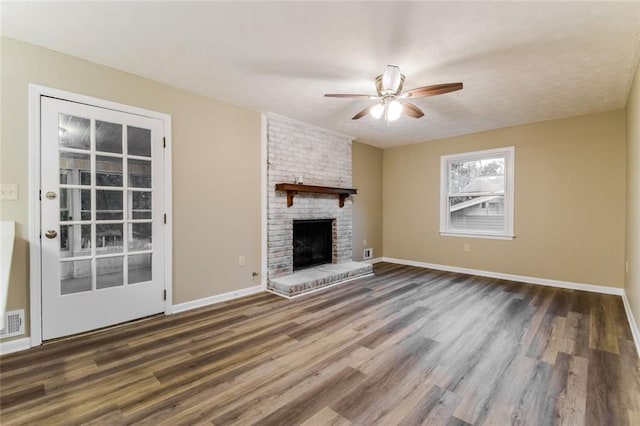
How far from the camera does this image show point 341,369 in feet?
6.83

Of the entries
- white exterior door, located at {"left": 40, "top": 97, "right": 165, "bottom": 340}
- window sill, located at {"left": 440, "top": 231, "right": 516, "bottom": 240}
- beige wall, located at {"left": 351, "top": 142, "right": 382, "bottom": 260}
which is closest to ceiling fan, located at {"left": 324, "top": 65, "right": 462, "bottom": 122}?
white exterior door, located at {"left": 40, "top": 97, "right": 165, "bottom": 340}

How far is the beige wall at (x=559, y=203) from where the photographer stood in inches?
151

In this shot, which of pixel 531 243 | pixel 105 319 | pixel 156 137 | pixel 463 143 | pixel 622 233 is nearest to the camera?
pixel 105 319

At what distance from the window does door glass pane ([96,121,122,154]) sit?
4.97 meters

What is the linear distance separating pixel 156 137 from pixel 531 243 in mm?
5364

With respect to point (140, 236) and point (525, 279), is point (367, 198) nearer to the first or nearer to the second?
point (525, 279)

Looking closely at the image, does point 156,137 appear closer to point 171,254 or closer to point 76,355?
point 171,254

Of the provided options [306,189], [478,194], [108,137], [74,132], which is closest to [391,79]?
[306,189]

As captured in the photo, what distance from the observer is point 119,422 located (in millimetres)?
1565

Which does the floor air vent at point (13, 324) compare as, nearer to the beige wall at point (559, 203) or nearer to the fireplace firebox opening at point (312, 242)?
the fireplace firebox opening at point (312, 242)

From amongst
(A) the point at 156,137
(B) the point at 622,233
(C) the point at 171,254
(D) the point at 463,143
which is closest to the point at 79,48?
(A) the point at 156,137

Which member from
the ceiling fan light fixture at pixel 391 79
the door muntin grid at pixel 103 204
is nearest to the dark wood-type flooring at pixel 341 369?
the door muntin grid at pixel 103 204

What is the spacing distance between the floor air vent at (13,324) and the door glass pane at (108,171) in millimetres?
1218

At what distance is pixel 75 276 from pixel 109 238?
1.36 feet
